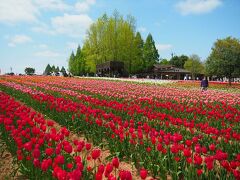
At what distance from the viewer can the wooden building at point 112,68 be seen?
56.4 m

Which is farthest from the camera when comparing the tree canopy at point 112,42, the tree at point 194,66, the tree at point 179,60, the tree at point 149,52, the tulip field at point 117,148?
the tree at point 179,60

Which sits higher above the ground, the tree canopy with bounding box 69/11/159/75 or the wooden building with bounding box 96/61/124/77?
the tree canopy with bounding box 69/11/159/75

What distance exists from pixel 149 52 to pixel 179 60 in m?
39.0

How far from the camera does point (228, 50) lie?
42.0 m

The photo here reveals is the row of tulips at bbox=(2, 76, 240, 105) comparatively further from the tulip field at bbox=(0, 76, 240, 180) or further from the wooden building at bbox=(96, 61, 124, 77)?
the wooden building at bbox=(96, 61, 124, 77)

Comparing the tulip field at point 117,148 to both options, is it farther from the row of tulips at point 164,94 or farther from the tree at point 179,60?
the tree at point 179,60

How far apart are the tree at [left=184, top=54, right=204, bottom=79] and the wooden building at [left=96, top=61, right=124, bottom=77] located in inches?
1461

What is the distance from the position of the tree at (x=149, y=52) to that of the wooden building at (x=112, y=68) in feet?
60.3

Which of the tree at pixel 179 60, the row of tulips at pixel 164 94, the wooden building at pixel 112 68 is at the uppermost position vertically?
the tree at pixel 179 60

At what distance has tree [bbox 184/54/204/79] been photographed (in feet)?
301

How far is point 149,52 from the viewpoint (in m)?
81.2

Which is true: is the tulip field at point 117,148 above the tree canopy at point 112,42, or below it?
below

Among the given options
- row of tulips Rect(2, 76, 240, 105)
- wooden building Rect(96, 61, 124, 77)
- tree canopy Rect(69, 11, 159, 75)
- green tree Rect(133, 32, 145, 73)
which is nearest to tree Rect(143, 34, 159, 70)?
green tree Rect(133, 32, 145, 73)

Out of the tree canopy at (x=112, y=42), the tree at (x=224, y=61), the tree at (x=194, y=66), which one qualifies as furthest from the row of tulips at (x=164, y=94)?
the tree at (x=194, y=66)
